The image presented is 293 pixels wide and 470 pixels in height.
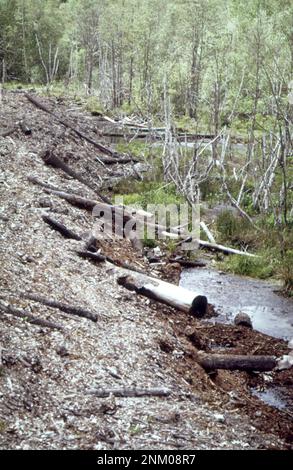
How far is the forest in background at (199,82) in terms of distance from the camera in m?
11.9

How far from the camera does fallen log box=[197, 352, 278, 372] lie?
21.1 feet

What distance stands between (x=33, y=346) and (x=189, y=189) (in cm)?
774

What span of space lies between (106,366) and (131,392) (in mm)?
488

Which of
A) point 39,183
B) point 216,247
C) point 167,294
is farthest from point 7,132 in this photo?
point 167,294

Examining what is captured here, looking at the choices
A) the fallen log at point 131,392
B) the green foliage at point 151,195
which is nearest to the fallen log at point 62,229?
the green foliage at point 151,195

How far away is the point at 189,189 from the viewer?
499 inches

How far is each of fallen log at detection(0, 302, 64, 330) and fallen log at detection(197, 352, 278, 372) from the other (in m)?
1.61

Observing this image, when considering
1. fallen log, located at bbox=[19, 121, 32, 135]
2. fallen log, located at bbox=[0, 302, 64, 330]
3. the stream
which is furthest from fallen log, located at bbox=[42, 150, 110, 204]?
fallen log, located at bbox=[0, 302, 64, 330]

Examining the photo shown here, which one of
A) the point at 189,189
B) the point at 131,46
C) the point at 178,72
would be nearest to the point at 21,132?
the point at 189,189

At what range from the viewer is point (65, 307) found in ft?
21.4

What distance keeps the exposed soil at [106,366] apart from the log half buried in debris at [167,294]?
0.13 m

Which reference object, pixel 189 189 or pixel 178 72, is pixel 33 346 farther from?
pixel 178 72

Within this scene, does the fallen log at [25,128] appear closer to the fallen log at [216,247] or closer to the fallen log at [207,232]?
the fallen log at [207,232]
